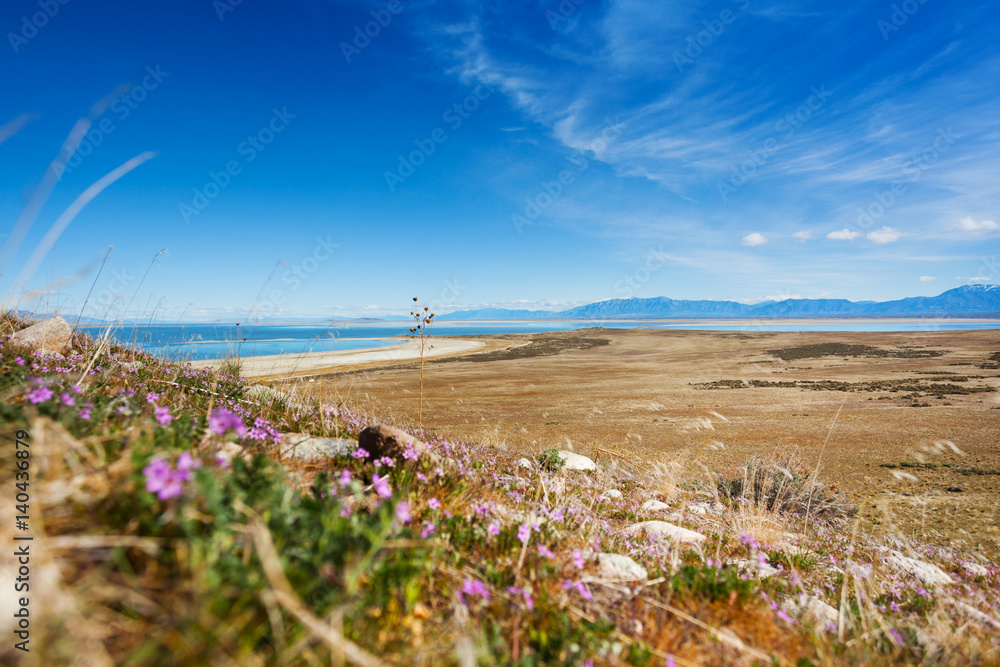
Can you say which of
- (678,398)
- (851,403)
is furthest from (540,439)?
(851,403)

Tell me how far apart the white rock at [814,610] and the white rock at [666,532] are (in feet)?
3.40

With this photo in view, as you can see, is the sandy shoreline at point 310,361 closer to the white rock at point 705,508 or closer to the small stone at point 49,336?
the small stone at point 49,336

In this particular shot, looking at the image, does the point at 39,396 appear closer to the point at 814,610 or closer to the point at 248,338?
the point at 814,610

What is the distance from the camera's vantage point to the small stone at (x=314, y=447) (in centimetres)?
364

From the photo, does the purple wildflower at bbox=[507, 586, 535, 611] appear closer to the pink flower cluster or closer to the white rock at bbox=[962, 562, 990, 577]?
the pink flower cluster

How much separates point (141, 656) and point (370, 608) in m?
0.78

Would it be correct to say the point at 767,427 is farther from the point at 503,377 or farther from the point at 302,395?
the point at 503,377

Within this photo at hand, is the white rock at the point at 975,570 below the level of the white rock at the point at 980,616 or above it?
below

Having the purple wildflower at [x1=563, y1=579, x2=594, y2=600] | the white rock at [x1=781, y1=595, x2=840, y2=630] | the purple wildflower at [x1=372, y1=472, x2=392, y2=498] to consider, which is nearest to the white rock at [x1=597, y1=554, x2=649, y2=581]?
the purple wildflower at [x1=563, y1=579, x2=594, y2=600]

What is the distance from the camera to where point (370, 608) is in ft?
5.69

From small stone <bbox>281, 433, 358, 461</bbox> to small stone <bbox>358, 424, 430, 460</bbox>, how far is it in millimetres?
231

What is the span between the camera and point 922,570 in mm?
4566

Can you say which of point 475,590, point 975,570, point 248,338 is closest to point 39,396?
point 475,590

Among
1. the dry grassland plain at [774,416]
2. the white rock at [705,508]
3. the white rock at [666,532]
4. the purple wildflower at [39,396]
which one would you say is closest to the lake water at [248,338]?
the dry grassland plain at [774,416]
